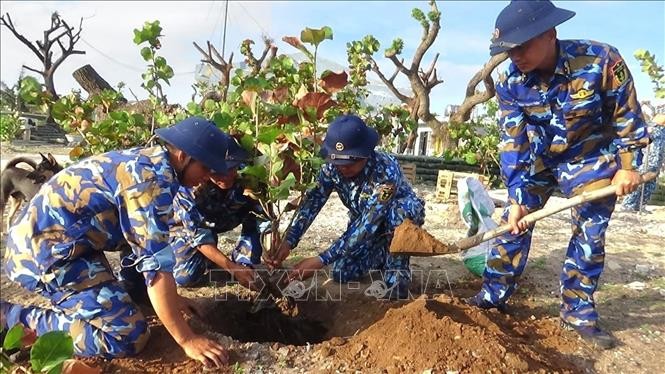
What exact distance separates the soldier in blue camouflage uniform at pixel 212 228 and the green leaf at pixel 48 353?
1.35 m

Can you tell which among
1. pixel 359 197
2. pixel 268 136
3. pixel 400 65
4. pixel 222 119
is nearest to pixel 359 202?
pixel 359 197

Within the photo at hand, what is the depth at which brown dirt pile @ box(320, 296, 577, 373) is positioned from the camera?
230 centimetres

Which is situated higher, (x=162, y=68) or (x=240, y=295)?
(x=162, y=68)

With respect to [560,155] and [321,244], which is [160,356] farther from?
[321,244]

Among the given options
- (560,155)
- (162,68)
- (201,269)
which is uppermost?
(162,68)

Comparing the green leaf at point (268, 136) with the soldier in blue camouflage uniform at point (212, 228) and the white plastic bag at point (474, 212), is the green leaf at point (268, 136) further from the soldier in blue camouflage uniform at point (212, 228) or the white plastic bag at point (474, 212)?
the white plastic bag at point (474, 212)

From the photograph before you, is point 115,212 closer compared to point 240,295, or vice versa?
point 115,212

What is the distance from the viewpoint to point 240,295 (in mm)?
3379

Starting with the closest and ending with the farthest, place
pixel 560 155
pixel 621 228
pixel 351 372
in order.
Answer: pixel 351 372, pixel 560 155, pixel 621 228

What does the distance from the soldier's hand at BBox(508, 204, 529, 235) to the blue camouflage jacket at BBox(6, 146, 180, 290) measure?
1.70m

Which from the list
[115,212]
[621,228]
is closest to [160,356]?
[115,212]

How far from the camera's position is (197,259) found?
338cm

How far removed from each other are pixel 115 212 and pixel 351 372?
1.23 m

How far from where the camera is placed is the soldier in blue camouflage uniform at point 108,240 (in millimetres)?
2162
